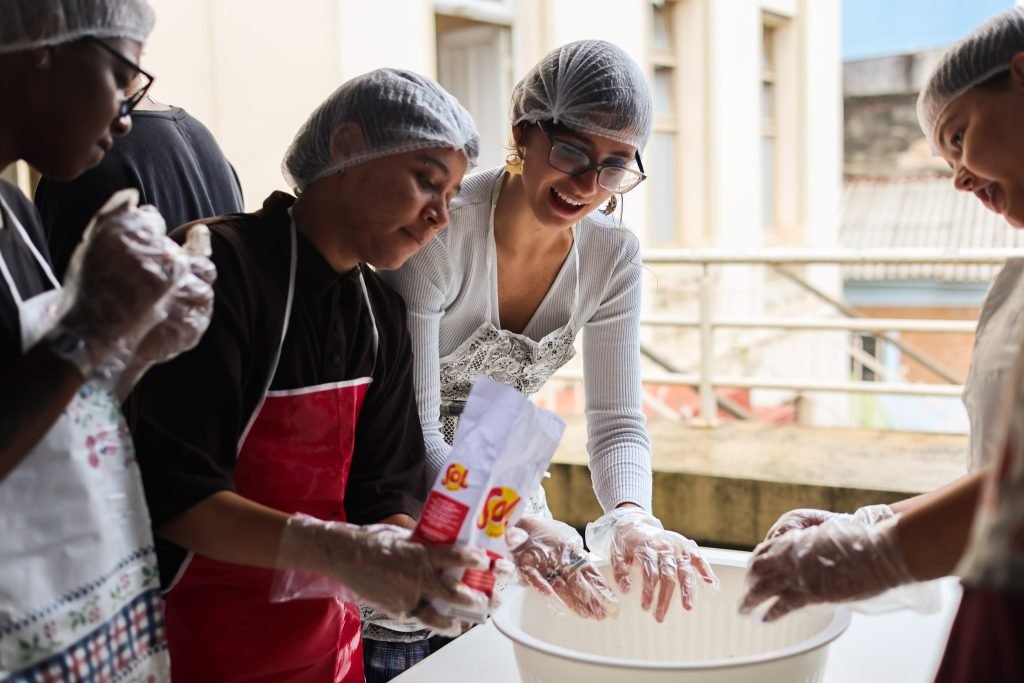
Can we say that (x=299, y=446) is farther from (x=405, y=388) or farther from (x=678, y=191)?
(x=678, y=191)

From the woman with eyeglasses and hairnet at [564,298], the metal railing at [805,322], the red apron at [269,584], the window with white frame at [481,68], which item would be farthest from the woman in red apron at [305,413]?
the window with white frame at [481,68]

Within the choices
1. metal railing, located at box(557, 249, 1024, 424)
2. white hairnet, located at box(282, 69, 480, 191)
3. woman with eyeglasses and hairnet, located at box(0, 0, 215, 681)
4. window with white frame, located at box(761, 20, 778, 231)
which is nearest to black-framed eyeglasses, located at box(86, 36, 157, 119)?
woman with eyeglasses and hairnet, located at box(0, 0, 215, 681)

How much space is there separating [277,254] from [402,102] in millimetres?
270

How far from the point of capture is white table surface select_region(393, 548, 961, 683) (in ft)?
4.72

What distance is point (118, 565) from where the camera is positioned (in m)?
1.10

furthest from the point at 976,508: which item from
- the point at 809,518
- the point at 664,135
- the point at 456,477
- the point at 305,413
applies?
the point at 664,135

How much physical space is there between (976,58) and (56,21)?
3.78 feet

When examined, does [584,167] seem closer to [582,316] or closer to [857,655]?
Result: [582,316]

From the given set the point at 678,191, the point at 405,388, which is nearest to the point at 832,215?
the point at 678,191

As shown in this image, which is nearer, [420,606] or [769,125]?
[420,606]

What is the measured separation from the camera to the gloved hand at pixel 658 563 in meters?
1.48

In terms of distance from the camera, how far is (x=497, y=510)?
3.86 ft

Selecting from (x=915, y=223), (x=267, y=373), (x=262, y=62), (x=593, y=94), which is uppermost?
(x=262, y=62)

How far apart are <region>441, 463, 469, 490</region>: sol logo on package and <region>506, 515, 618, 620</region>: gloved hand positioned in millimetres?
310
